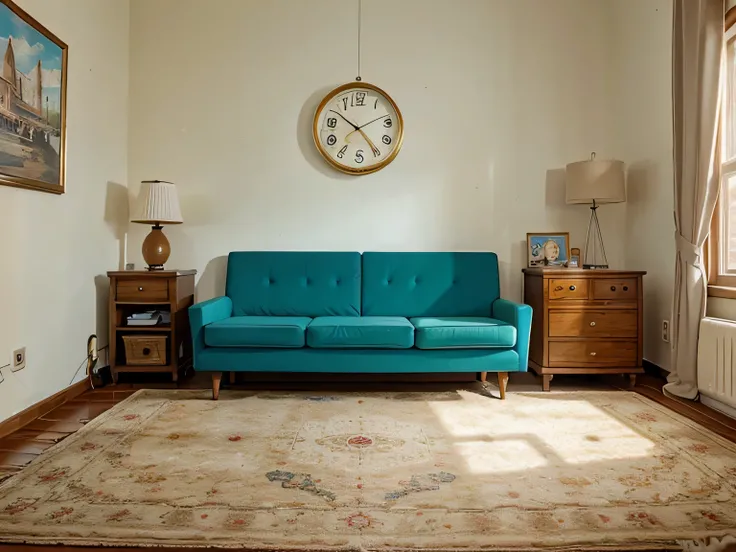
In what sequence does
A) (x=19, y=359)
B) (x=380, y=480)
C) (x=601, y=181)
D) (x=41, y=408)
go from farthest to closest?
(x=601, y=181), (x=41, y=408), (x=19, y=359), (x=380, y=480)

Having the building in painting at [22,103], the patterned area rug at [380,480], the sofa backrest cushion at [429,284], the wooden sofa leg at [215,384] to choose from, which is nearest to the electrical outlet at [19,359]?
the patterned area rug at [380,480]

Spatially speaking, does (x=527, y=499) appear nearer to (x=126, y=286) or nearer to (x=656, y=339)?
(x=656, y=339)

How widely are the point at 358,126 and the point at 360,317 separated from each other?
1.45 meters

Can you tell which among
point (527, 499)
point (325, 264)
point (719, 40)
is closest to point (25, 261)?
point (325, 264)

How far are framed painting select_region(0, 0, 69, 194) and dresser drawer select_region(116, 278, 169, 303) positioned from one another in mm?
695

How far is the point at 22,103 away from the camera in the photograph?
2.55m

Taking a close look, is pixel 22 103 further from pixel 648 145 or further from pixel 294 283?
pixel 648 145

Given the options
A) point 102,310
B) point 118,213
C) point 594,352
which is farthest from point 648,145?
point 102,310

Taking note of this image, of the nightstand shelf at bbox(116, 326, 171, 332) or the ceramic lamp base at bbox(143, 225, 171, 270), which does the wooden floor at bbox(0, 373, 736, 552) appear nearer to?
the nightstand shelf at bbox(116, 326, 171, 332)

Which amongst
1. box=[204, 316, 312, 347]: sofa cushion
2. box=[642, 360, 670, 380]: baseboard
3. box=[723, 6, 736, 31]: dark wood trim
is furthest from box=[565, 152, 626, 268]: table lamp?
box=[204, 316, 312, 347]: sofa cushion

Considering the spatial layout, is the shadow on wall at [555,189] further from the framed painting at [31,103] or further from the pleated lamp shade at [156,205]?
the framed painting at [31,103]

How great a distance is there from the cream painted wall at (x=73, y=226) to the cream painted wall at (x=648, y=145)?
→ 369cm

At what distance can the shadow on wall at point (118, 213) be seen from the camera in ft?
11.5

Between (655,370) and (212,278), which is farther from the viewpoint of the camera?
(212,278)
